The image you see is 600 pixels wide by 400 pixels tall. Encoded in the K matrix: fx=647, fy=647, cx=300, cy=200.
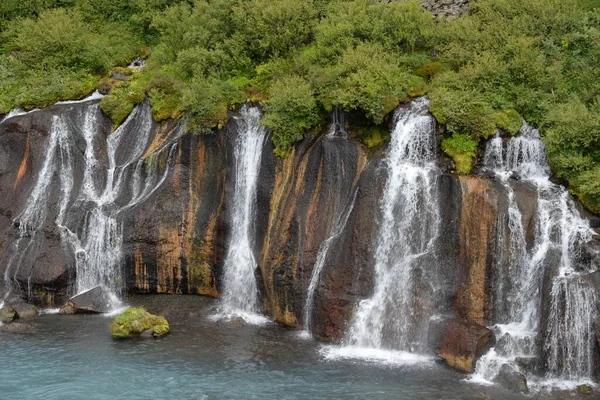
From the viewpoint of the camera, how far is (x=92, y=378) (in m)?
21.3

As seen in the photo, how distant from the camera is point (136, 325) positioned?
81.3 ft

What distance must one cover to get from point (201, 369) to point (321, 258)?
20.4 ft

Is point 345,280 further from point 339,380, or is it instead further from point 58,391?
point 58,391

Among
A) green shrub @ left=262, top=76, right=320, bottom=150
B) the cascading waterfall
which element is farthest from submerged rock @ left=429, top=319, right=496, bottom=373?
the cascading waterfall

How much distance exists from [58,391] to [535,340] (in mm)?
15256

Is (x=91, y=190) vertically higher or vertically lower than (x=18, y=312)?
higher

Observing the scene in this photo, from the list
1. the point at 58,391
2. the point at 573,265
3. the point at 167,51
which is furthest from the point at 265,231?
the point at 167,51

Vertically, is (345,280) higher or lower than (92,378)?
higher

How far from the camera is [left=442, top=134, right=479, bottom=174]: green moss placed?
23.8m

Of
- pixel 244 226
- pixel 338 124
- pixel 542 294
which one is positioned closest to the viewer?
pixel 542 294

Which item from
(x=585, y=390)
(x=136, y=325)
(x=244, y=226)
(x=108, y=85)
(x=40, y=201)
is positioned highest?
(x=108, y=85)

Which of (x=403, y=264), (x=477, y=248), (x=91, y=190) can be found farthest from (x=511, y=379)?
(x=91, y=190)

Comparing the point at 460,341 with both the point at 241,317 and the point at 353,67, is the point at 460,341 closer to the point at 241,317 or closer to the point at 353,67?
the point at 241,317

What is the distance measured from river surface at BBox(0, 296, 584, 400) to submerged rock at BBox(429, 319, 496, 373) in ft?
1.51
